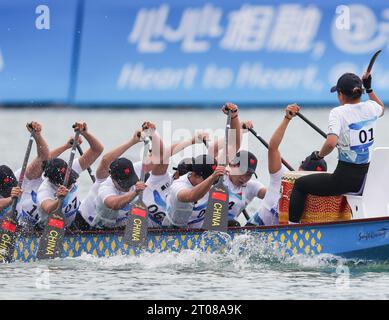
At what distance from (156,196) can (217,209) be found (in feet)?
2.96

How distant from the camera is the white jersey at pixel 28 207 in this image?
14.2 m

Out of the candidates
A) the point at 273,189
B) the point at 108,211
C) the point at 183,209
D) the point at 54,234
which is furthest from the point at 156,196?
the point at 273,189

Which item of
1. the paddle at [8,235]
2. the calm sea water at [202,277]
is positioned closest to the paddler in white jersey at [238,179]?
the calm sea water at [202,277]

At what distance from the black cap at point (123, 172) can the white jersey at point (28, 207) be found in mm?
1136

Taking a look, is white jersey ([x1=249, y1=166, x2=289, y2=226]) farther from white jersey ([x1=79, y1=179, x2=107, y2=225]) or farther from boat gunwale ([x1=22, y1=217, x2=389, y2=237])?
white jersey ([x1=79, y1=179, x2=107, y2=225])

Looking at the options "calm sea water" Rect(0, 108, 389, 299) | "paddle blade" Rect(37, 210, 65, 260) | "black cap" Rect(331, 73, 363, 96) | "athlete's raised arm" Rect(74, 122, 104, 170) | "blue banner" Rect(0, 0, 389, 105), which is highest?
"blue banner" Rect(0, 0, 389, 105)

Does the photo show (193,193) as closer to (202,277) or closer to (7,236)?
(202,277)

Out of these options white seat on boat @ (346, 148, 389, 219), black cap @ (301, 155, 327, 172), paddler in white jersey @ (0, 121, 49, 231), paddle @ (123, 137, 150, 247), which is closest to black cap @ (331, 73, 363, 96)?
white seat on boat @ (346, 148, 389, 219)

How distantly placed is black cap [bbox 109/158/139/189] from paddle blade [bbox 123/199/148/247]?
34 cm

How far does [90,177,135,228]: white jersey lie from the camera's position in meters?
13.5

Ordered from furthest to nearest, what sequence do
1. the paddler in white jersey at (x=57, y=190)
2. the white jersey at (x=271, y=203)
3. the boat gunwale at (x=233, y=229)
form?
the paddler in white jersey at (x=57, y=190) < the white jersey at (x=271, y=203) < the boat gunwale at (x=233, y=229)

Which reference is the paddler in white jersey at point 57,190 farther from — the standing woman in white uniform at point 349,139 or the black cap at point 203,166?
the standing woman in white uniform at point 349,139

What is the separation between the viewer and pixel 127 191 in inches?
537

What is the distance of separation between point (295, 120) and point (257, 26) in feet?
23.2
